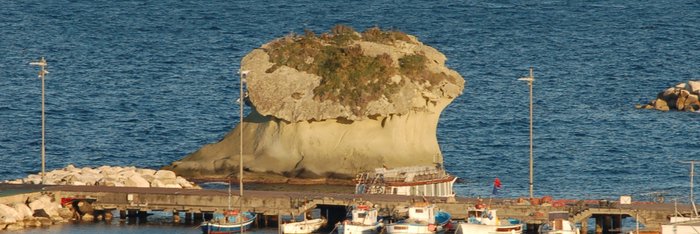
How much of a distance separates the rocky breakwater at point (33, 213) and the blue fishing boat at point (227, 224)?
28.2ft

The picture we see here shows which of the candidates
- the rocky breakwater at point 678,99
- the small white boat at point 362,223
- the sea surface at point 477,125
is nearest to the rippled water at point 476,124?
the sea surface at point 477,125

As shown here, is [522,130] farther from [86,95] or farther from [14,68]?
[14,68]

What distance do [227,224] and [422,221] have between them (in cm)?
958

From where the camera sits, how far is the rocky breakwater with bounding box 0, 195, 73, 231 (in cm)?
11950

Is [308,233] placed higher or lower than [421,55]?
lower

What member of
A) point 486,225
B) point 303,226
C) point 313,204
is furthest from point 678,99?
point 486,225

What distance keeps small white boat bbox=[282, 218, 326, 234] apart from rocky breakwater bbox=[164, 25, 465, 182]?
1803 cm

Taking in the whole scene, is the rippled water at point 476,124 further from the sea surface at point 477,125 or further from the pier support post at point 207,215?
the pier support post at point 207,215

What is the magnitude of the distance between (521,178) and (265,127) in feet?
51.7

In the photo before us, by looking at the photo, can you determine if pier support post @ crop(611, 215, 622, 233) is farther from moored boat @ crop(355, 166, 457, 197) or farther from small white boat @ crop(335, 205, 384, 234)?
moored boat @ crop(355, 166, 457, 197)

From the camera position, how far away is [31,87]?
18550cm

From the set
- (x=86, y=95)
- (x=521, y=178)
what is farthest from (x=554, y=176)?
(x=86, y=95)

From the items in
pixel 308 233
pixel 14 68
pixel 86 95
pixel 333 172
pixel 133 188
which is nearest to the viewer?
pixel 308 233

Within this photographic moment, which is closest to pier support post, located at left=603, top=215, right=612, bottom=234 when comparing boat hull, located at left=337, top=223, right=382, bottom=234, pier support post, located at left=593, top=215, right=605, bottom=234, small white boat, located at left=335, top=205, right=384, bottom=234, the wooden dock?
the wooden dock
